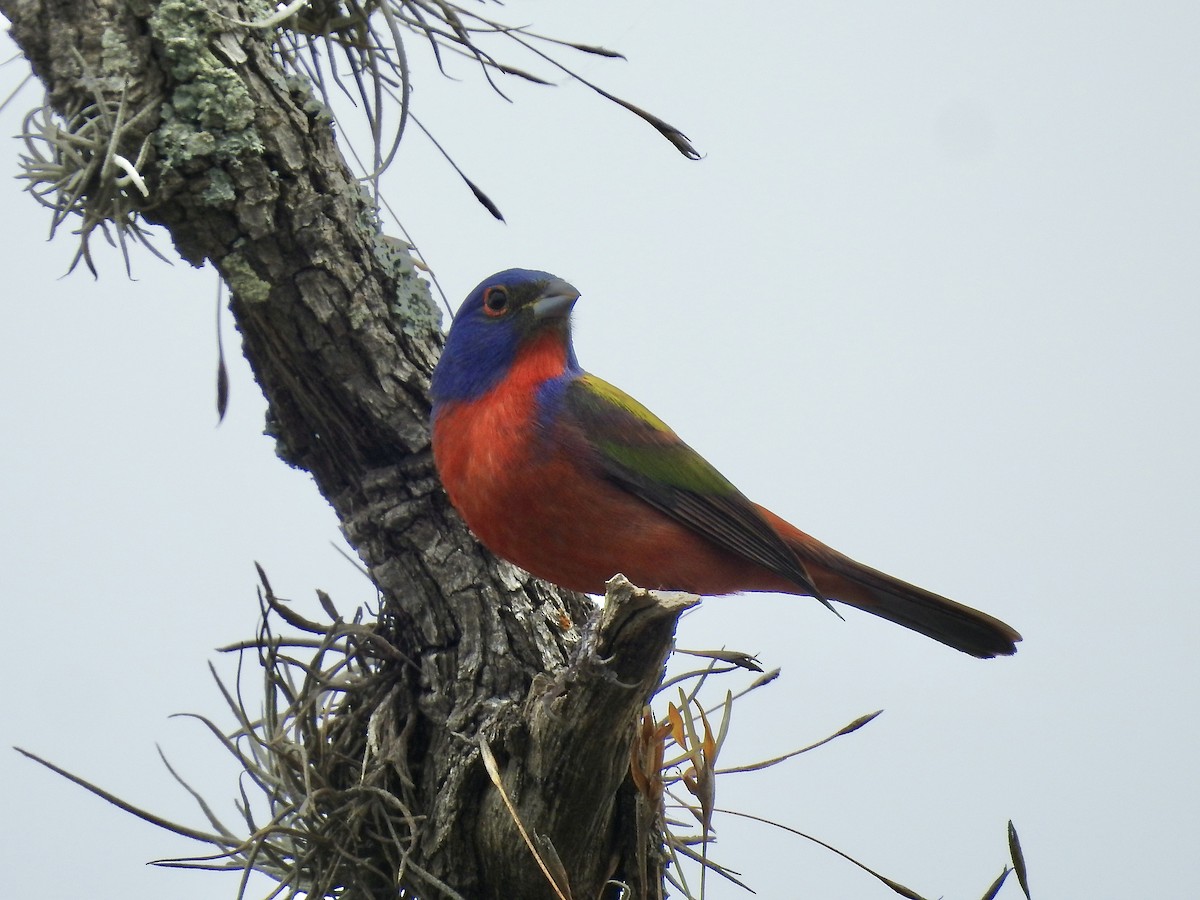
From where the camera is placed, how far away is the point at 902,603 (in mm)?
4004

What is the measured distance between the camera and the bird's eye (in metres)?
3.86

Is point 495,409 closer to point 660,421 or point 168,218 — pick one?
point 660,421

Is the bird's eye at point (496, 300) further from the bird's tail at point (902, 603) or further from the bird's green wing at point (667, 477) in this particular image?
the bird's tail at point (902, 603)

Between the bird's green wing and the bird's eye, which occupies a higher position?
the bird's eye

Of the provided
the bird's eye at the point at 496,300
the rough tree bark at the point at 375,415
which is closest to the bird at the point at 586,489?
the bird's eye at the point at 496,300

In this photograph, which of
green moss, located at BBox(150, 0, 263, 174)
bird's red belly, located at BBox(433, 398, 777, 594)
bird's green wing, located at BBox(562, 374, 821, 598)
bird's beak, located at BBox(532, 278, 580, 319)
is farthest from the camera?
bird's beak, located at BBox(532, 278, 580, 319)

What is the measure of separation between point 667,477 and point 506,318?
28.1 inches

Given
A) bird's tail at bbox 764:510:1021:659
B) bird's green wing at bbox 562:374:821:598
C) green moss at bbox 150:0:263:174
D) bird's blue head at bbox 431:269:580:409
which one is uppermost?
green moss at bbox 150:0:263:174

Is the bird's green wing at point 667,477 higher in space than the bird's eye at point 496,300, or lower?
lower

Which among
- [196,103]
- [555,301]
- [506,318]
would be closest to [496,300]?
[506,318]

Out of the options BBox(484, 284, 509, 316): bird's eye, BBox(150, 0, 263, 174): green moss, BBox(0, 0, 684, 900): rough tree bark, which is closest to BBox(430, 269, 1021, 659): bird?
BBox(484, 284, 509, 316): bird's eye

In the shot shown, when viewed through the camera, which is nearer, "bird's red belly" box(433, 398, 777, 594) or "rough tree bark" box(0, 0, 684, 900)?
"rough tree bark" box(0, 0, 684, 900)

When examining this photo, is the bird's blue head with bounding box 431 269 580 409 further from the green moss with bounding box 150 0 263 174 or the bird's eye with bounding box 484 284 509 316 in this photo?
the green moss with bounding box 150 0 263 174

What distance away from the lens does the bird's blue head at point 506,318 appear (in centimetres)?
366
